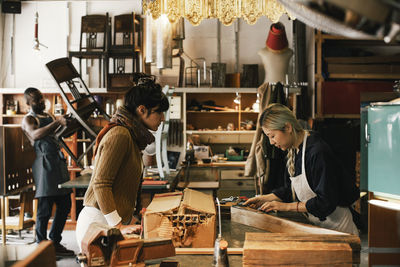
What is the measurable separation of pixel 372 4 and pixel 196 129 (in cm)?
582

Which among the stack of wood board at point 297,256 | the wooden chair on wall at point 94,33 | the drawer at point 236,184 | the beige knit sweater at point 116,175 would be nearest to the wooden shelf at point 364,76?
the drawer at point 236,184

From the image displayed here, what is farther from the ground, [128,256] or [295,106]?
[295,106]

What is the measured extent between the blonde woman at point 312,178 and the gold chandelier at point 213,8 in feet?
2.02

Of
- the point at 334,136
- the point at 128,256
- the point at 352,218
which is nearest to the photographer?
the point at 128,256

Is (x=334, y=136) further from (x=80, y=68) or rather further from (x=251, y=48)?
(x=80, y=68)

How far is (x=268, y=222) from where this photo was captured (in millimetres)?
2229

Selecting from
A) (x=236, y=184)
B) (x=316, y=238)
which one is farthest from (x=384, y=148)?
(x=316, y=238)

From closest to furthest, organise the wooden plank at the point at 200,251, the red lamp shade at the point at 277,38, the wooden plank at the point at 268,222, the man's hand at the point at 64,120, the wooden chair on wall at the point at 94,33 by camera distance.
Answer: the wooden plank at the point at 200,251, the wooden plank at the point at 268,222, the man's hand at the point at 64,120, the red lamp shade at the point at 277,38, the wooden chair on wall at the point at 94,33

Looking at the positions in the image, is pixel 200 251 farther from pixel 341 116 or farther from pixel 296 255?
pixel 341 116

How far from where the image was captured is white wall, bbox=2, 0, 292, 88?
6754 mm

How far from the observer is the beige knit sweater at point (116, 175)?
2006 millimetres

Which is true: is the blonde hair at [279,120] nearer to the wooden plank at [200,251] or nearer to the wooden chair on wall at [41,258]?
the wooden plank at [200,251]

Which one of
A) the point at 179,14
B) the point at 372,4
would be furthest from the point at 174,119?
the point at 372,4

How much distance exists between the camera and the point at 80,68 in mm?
6426
